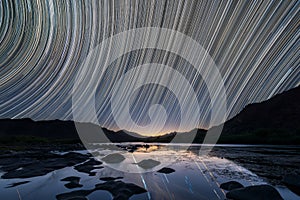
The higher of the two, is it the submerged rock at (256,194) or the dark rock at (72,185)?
the submerged rock at (256,194)

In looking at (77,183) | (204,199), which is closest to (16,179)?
(77,183)

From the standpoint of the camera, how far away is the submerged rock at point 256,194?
18.2 feet

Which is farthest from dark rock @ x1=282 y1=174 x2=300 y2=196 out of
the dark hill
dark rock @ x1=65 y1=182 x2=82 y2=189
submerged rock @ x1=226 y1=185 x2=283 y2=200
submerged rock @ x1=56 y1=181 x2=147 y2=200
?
the dark hill

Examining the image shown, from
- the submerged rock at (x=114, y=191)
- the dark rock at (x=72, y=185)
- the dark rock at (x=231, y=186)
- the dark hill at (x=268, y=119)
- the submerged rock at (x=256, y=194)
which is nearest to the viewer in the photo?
the submerged rock at (x=256, y=194)

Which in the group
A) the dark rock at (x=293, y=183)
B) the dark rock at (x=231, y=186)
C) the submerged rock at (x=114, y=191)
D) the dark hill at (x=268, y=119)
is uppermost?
the dark hill at (x=268, y=119)

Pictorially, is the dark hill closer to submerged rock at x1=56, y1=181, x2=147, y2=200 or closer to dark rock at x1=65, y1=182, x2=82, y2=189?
submerged rock at x1=56, y1=181, x2=147, y2=200

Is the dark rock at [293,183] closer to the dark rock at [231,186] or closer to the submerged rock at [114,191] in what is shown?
the dark rock at [231,186]

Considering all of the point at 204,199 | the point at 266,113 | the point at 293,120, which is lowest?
the point at 204,199

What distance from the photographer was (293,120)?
99.1 metres

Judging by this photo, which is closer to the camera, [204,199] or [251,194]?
[251,194]

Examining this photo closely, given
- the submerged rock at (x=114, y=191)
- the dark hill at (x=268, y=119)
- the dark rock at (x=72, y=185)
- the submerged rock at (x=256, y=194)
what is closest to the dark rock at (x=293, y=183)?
the submerged rock at (x=256, y=194)

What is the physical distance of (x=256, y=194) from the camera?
568cm

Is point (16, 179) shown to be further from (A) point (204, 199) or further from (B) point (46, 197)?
(A) point (204, 199)

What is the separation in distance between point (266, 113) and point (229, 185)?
135754 mm
